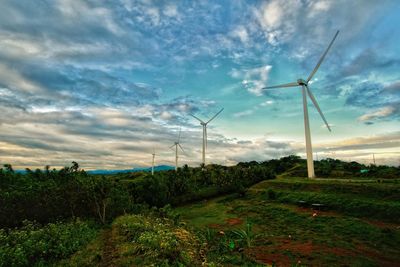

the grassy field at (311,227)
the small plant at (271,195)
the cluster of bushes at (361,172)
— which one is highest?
the cluster of bushes at (361,172)

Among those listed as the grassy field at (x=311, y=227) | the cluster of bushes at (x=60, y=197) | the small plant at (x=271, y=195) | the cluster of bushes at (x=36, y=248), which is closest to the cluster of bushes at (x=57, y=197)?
the cluster of bushes at (x=60, y=197)

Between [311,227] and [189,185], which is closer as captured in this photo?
[311,227]

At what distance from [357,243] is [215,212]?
114 ft

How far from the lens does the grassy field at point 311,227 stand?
27719 mm

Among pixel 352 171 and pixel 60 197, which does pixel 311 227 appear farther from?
pixel 352 171

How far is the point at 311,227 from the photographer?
138 ft

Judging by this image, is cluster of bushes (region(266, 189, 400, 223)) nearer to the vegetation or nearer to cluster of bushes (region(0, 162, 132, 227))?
the vegetation

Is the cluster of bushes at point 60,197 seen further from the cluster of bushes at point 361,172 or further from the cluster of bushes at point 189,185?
the cluster of bushes at point 361,172

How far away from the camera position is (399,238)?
3309cm

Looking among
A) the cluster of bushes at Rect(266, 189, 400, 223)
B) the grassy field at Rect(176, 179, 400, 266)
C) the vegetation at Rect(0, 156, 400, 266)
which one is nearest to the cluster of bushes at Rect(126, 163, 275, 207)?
the vegetation at Rect(0, 156, 400, 266)

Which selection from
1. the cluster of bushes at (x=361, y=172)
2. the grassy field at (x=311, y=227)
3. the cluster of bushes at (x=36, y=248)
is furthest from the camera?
the cluster of bushes at (x=361, y=172)

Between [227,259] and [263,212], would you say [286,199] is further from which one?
[227,259]

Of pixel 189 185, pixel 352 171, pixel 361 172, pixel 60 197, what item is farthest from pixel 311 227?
pixel 352 171

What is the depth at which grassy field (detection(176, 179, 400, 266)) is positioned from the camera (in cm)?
2772
